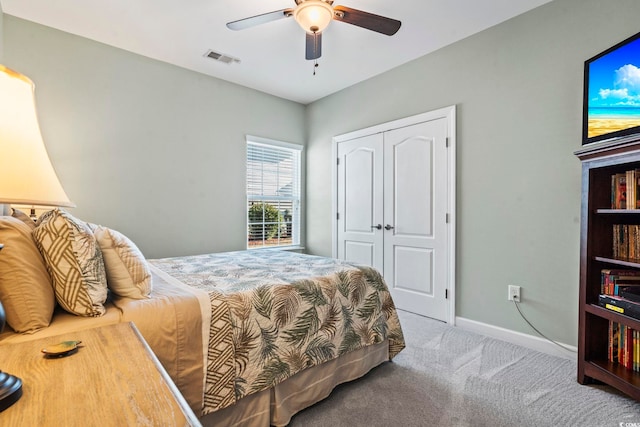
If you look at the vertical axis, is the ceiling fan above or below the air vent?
below

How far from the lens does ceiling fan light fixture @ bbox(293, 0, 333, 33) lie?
194 centimetres

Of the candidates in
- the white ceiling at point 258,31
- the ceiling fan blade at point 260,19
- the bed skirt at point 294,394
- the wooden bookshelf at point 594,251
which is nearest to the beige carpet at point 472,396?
the bed skirt at point 294,394

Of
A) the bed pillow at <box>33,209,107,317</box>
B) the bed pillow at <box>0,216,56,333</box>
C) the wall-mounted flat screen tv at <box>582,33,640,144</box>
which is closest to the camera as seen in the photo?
the bed pillow at <box>0,216,56,333</box>

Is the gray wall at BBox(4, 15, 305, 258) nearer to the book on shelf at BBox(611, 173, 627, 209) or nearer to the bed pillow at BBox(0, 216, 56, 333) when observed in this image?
the bed pillow at BBox(0, 216, 56, 333)

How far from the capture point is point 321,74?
3748 mm

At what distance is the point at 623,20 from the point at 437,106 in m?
1.41

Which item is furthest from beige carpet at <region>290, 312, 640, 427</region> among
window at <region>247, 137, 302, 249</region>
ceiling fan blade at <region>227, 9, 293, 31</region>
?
window at <region>247, 137, 302, 249</region>

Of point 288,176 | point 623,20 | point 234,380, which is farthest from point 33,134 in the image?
point 288,176

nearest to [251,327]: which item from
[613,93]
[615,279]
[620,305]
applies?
[620,305]

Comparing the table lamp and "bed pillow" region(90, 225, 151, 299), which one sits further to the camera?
"bed pillow" region(90, 225, 151, 299)

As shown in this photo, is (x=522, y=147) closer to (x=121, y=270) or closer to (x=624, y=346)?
(x=624, y=346)

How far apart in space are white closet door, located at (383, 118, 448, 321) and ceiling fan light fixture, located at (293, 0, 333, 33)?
1717 millimetres

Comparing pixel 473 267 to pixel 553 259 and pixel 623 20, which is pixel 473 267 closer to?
pixel 553 259

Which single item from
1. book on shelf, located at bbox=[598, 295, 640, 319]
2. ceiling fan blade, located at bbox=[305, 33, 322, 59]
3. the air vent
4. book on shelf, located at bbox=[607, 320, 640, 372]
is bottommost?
book on shelf, located at bbox=[607, 320, 640, 372]
